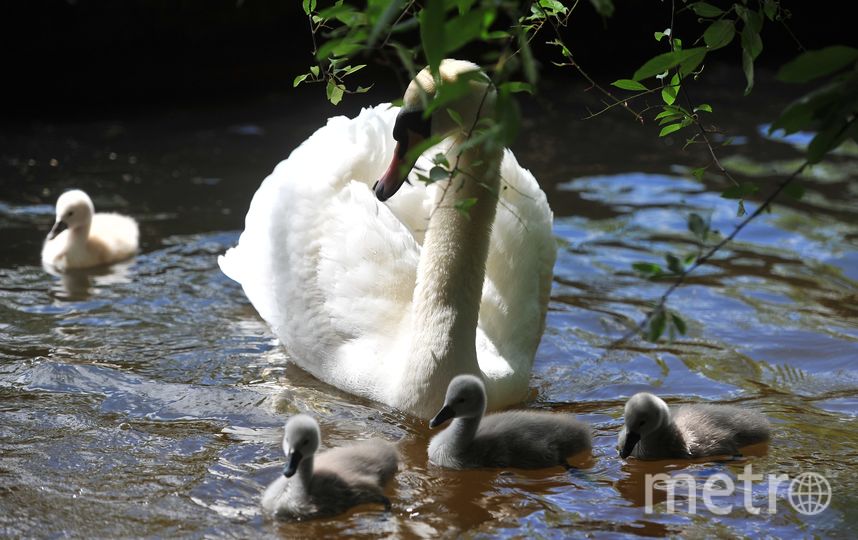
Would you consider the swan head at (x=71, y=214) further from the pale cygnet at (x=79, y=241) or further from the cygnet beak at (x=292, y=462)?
the cygnet beak at (x=292, y=462)

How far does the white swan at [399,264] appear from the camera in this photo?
518cm

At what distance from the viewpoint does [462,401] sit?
470cm

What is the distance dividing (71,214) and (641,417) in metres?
4.91

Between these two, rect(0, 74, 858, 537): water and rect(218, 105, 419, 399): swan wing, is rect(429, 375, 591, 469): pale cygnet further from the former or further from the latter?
rect(218, 105, 419, 399): swan wing

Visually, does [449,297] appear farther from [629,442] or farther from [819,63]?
[819,63]

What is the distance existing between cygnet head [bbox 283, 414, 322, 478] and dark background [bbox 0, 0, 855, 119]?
9.02 meters

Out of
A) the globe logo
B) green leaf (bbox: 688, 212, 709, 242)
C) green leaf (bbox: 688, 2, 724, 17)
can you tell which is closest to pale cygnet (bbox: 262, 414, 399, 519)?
the globe logo

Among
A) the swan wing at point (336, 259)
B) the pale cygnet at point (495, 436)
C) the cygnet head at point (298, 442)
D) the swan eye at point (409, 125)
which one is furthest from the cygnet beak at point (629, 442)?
the swan eye at point (409, 125)

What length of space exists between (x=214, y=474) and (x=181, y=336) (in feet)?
6.67

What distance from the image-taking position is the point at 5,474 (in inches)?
183

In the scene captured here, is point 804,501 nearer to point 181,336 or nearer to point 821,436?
point 821,436

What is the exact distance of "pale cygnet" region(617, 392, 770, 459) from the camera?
4.76 meters

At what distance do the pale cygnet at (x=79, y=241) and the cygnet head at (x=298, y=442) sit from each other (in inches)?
170

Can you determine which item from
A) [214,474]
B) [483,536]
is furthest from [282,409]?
[483,536]
